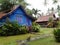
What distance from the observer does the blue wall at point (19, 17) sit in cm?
2711

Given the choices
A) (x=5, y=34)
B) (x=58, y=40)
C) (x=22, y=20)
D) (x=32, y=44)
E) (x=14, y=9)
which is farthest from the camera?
(x=22, y=20)

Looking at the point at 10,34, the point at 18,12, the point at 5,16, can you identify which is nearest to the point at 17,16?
the point at 18,12

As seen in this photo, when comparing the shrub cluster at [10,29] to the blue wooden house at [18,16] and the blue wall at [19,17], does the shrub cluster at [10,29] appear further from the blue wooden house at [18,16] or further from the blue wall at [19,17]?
the blue wall at [19,17]

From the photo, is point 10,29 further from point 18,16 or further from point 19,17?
point 19,17

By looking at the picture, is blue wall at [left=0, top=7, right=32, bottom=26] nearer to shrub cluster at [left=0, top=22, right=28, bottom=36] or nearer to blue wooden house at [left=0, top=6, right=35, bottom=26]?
blue wooden house at [left=0, top=6, right=35, bottom=26]

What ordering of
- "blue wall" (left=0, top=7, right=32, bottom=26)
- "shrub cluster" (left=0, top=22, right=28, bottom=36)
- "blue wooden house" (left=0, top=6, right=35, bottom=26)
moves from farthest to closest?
"blue wall" (left=0, top=7, right=32, bottom=26) < "blue wooden house" (left=0, top=6, right=35, bottom=26) < "shrub cluster" (left=0, top=22, right=28, bottom=36)

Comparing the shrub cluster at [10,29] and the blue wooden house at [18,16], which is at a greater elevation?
the blue wooden house at [18,16]

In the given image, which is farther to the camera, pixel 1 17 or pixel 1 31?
pixel 1 17

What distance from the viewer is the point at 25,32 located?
26.2 metres

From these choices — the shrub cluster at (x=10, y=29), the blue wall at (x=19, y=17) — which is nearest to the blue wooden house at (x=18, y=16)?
the blue wall at (x=19, y=17)

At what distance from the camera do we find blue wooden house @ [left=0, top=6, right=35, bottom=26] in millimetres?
26047

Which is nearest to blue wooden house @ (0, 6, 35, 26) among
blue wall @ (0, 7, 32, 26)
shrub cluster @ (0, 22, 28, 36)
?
blue wall @ (0, 7, 32, 26)

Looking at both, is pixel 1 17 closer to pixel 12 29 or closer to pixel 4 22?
pixel 4 22

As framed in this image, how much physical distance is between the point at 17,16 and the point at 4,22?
325cm
